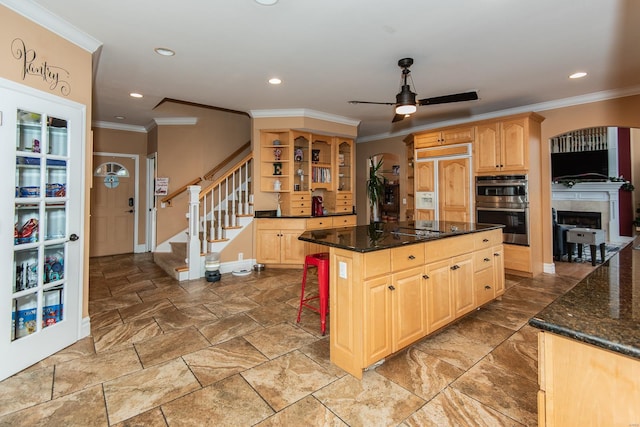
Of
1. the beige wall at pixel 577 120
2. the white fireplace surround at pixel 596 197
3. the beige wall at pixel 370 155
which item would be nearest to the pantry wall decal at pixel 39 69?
the beige wall at pixel 370 155

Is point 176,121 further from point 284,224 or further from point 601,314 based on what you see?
point 601,314

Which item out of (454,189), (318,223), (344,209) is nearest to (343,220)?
(344,209)

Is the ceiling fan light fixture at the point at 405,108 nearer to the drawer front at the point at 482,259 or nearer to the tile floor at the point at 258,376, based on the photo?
the drawer front at the point at 482,259

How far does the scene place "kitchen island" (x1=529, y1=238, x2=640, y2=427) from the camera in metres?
0.76

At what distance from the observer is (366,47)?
117 inches

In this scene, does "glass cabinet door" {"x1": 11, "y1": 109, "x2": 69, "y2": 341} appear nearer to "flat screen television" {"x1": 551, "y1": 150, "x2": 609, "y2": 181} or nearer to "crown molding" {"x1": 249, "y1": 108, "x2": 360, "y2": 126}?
"crown molding" {"x1": 249, "y1": 108, "x2": 360, "y2": 126}

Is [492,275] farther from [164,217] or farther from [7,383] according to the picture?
[164,217]

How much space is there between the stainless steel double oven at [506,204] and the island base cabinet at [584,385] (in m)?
4.36

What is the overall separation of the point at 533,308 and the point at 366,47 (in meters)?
3.28

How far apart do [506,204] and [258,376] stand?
4376mm

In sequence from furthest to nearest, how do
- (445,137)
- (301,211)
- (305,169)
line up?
1. (305,169)
2. (301,211)
3. (445,137)

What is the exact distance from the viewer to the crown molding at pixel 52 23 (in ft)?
7.25

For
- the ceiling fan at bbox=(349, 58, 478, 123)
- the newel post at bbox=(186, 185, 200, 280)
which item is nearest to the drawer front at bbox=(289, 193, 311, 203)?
the newel post at bbox=(186, 185, 200, 280)

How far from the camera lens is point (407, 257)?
2.32 metres
